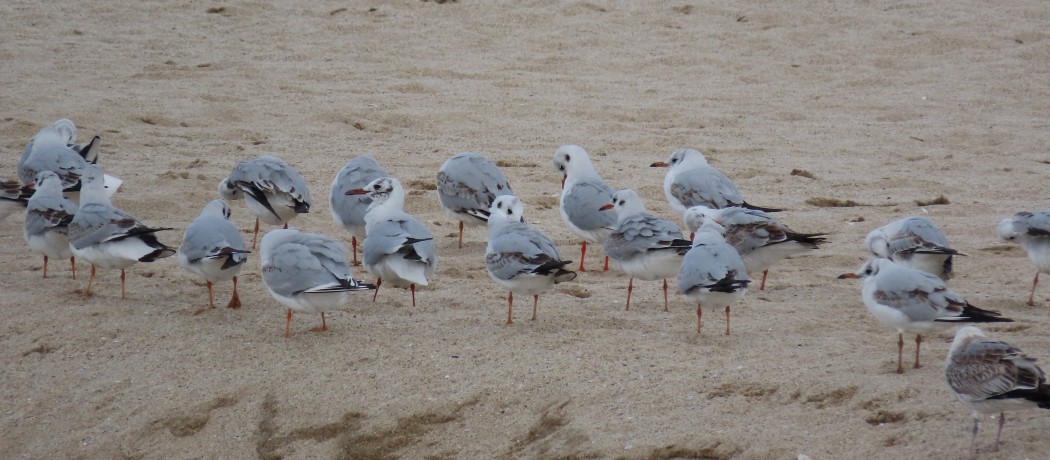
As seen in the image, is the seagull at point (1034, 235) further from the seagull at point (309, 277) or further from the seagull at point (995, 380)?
the seagull at point (309, 277)

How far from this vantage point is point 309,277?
21.5 ft

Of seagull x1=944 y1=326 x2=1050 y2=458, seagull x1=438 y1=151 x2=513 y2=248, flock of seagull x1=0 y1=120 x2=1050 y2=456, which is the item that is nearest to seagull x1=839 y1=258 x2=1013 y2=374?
flock of seagull x1=0 y1=120 x2=1050 y2=456

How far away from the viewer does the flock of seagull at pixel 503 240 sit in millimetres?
6277

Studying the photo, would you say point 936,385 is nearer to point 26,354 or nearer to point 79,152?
point 26,354

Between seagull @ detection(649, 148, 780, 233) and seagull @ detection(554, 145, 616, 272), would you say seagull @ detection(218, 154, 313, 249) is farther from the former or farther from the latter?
seagull @ detection(649, 148, 780, 233)

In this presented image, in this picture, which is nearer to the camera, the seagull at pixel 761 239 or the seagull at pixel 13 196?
the seagull at pixel 761 239

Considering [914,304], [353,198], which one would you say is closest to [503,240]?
[353,198]

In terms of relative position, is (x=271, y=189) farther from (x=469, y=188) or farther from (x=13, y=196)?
(x=13, y=196)

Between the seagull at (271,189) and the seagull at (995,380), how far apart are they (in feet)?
15.9

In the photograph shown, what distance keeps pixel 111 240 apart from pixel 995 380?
5.17 metres

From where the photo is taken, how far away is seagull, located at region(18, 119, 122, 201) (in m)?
8.84

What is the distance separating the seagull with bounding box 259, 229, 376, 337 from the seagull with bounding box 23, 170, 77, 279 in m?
1.72

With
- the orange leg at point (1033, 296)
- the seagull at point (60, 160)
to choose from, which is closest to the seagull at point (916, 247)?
the orange leg at point (1033, 296)

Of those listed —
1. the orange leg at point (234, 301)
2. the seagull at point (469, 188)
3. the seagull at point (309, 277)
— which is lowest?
the orange leg at point (234, 301)
